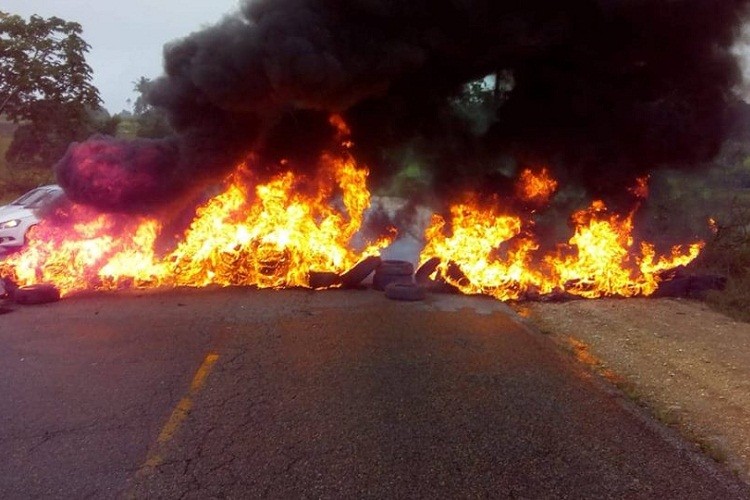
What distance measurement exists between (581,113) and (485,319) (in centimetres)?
442

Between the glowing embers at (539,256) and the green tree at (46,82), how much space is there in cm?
1752

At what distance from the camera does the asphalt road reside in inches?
149

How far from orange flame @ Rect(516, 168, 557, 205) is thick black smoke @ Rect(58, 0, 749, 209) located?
227 mm

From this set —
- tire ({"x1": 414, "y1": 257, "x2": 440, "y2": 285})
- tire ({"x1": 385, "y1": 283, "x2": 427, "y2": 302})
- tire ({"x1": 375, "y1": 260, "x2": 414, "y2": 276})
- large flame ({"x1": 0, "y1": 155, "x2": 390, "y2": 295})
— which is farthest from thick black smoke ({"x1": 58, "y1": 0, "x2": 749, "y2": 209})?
tire ({"x1": 385, "y1": 283, "x2": 427, "y2": 302})

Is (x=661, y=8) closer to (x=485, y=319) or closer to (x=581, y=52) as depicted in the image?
(x=581, y=52)

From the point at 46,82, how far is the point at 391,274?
1825 centimetres

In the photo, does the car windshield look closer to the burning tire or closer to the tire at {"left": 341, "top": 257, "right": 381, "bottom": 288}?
the tire at {"left": 341, "top": 257, "right": 381, "bottom": 288}

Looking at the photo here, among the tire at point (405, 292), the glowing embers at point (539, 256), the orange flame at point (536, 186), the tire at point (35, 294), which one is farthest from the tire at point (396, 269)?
the tire at point (35, 294)

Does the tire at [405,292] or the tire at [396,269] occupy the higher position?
the tire at [396,269]

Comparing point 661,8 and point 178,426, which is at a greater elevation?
point 661,8

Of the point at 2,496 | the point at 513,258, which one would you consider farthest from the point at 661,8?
the point at 2,496

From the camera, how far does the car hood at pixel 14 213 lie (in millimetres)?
14336

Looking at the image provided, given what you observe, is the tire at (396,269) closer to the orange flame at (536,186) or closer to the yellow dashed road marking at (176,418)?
the orange flame at (536,186)

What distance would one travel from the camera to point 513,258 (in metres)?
10.3
